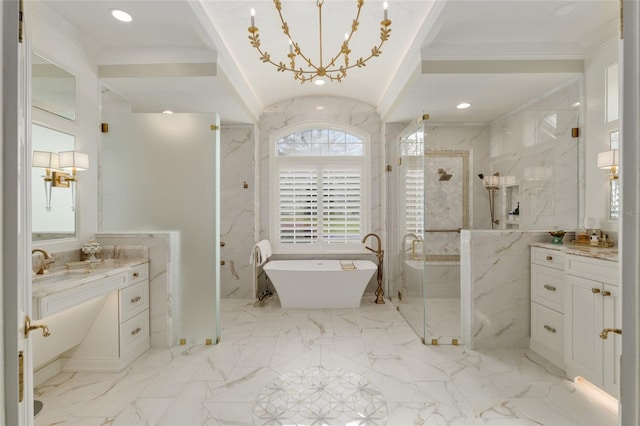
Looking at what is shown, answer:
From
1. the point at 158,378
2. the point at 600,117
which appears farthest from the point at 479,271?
the point at 158,378

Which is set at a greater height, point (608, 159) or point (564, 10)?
point (564, 10)

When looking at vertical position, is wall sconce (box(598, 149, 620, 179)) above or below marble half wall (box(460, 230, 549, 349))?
above

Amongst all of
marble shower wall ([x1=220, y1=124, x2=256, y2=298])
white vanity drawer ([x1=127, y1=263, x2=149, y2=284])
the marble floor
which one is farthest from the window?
white vanity drawer ([x1=127, y1=263, x2=149, y2=284])

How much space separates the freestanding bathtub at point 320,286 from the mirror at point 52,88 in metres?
2.54

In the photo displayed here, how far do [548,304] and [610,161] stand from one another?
48.8 inches

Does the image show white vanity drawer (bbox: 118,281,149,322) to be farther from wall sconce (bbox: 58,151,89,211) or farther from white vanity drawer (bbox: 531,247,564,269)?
white vanity drawer (bbox: 531,247,564,269)

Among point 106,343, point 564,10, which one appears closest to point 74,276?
point 106,343

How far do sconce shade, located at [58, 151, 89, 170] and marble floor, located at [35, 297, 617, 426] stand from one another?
164 cm

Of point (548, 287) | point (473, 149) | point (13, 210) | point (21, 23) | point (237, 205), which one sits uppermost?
point (473, 149)

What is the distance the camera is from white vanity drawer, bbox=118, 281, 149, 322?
7.95 feet

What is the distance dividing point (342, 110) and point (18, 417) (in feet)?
14.8

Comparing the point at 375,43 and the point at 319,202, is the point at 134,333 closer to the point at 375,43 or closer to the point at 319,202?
the point at 319,202

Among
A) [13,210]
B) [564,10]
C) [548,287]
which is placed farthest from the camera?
[548,287]

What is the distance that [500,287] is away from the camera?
2781mm
